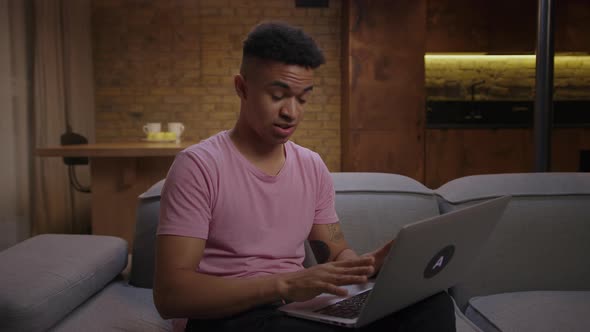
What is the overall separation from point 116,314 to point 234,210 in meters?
0.52

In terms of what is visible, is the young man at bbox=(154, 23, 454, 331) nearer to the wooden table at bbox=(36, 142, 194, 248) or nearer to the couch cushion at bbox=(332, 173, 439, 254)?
the couch cushion at bbox=(332, 173, 439, 254)

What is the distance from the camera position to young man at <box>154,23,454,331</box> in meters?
1.06

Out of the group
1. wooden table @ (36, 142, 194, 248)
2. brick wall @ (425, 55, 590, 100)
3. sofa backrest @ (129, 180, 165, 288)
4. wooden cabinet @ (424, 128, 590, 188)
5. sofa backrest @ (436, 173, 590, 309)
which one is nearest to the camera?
sofa backrest @ (129, 180, 165, 288)

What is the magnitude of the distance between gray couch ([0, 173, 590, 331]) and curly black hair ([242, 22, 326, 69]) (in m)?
0.66

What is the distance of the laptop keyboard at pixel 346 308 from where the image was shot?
3.53 ft

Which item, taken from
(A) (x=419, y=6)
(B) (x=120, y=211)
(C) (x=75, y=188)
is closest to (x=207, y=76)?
(C) (x=75, y=188)

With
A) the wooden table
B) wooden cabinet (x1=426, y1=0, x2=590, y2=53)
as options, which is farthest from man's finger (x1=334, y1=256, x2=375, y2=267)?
wooden cabinet (x1=426, y1=0, x2=590, y2=53)

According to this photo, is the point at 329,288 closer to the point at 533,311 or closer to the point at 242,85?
the point at 242,85

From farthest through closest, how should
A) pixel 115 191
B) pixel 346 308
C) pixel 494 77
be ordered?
pixel 494 77
pixel 115 191
pixel 346 308

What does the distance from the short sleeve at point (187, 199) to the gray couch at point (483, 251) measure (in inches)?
19.2

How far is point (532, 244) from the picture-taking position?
181cm

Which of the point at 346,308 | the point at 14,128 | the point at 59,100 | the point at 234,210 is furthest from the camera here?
the point at 59,100

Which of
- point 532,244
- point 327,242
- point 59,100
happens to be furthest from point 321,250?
point 59,100

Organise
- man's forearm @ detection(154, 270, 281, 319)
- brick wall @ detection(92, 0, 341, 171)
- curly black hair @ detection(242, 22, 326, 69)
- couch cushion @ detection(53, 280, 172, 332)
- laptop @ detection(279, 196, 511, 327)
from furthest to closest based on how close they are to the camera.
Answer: brick wall @ detection(92, 0, 341, 171) < couch cushion @ detection(53, 280, 172, 332) < curly black hair @ detection(242, 22, 326, 69) < man's forearm @ detection(154, 270, 281, 319) < laptop @ detection(279, 196, 511, 327)
